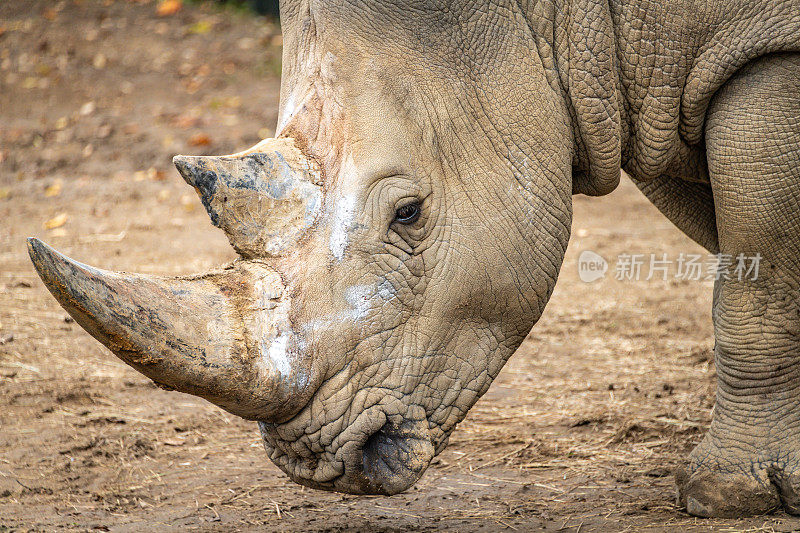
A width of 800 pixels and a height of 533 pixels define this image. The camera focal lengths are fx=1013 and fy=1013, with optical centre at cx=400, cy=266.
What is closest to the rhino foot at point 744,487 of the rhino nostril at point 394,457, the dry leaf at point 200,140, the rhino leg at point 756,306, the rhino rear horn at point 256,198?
the rhino leg at point 756,306

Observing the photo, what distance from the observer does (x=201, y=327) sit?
109 inches

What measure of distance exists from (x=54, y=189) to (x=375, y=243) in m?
6.99

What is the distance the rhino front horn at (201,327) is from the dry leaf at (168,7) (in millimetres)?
10233

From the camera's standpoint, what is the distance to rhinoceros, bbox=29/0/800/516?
9.37 feet

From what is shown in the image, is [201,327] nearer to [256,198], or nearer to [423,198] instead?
[256,198]

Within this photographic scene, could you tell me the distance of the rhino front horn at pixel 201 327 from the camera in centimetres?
258

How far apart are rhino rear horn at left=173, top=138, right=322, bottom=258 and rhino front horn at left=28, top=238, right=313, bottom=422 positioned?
0.09 m

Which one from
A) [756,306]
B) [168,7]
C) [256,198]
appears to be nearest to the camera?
[256,198]

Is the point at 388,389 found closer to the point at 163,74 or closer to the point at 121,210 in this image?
the point at 121,210

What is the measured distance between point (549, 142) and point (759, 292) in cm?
113
